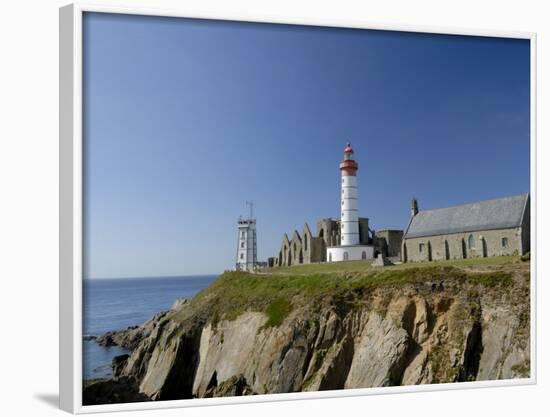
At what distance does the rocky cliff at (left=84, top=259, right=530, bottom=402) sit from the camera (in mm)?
15531

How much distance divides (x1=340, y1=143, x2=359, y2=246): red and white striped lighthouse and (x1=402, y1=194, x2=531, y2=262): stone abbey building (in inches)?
46.4

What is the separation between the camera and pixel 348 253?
1855cm

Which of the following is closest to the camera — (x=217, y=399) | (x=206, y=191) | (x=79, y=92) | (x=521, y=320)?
(x=79, y=92)

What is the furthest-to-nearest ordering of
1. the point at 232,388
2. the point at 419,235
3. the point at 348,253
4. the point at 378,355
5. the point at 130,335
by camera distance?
the point at 348,253 < the point at 419,235 < the point at 378,355 < the point at 232,388 < the point at 130,335

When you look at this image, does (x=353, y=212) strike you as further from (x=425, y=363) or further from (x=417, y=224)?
(x=425, y=363)

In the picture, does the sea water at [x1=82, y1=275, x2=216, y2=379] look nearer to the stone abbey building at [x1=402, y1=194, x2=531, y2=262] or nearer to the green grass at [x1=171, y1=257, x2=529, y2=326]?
the green grass at [x1=171, y1=257, x2=529, y2=326]

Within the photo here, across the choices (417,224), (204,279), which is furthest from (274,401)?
(417,224)

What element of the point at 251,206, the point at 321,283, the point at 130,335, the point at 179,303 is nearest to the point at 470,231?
the point at 321,283

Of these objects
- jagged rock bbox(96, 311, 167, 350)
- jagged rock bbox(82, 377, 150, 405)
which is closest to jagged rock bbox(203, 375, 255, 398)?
jagged rock bbox(82, 377, 150, 405)

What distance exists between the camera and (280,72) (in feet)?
49.3

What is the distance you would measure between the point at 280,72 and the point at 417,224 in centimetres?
456

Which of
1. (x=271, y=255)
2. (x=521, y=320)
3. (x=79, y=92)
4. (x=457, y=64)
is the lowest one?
(x=521, y=320)

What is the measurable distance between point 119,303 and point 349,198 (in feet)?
17.8

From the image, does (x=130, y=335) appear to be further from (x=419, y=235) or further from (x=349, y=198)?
(x=419, y=235)
